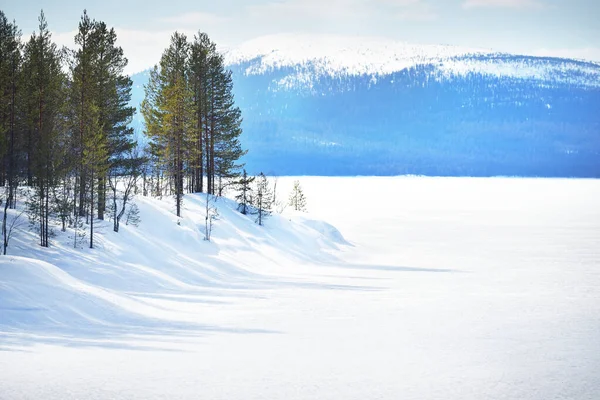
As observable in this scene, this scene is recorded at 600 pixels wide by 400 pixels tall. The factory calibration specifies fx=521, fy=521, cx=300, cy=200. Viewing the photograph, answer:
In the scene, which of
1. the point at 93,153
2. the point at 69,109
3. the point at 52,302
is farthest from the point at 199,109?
the point at 52,302

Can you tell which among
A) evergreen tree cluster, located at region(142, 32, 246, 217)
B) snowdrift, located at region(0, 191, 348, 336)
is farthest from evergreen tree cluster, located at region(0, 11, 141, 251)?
evergreen tree cluster, located at region(142, 32, 246, 217)

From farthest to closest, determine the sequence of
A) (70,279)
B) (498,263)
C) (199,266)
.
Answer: (498,263), (199,266), (70,279)

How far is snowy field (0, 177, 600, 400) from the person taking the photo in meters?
9.23

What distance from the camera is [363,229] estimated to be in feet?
188

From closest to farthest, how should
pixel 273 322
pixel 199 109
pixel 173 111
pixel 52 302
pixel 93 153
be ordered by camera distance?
pixel 52 302 < pixel 273 322 < pixel 93 153 < pixel 173 111 < pixel 199 109

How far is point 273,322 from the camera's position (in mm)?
15547

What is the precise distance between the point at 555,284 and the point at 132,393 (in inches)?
858

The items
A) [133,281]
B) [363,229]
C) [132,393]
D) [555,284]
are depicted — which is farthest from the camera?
[363,229]

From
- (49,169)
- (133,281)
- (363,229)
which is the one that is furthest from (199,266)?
(363,229)

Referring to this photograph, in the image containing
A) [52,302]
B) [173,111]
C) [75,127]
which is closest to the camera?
[52,302]

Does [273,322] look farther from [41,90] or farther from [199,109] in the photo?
[199,109]

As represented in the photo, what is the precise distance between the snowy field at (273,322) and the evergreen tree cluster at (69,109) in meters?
3.29

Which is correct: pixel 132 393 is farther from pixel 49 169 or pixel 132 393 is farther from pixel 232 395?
pixel 49 169

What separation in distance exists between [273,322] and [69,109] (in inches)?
725
